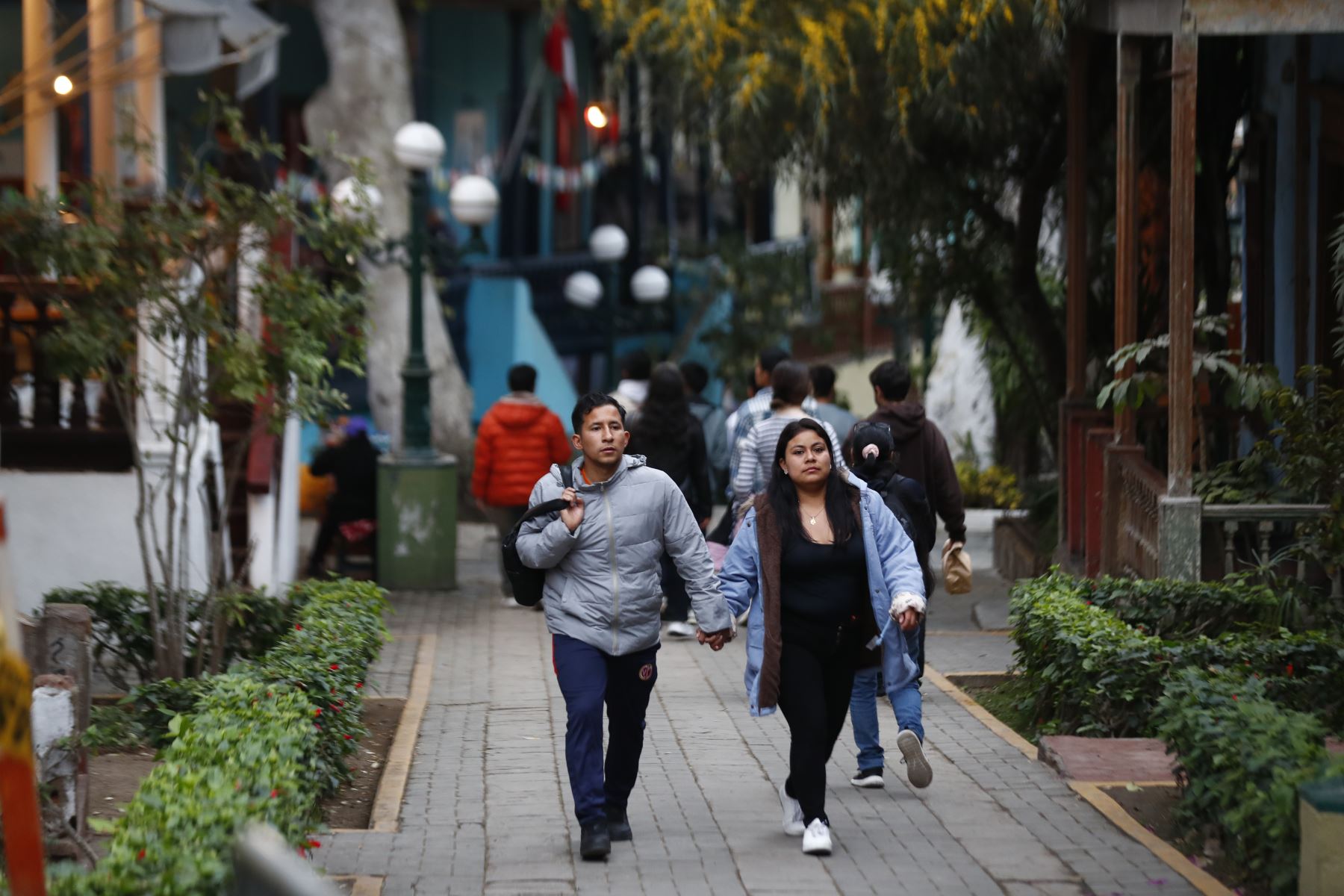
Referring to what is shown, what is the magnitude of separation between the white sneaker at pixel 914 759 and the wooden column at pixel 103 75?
8.05 meters

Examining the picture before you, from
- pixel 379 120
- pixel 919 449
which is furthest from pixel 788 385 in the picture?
pixel 379 120

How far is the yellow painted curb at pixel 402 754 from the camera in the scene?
24.1 ft

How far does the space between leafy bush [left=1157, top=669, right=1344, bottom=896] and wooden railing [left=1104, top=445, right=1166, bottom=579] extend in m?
3.21

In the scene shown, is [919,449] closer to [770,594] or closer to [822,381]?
[822,381]

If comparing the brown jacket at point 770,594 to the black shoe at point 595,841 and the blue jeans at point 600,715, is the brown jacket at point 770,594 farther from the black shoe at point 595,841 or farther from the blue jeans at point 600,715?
the black shoe at point 595,841

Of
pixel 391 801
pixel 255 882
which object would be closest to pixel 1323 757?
pixel 391 801

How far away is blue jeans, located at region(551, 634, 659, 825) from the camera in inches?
262

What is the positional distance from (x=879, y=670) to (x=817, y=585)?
0.62 meters

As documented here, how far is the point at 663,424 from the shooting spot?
11945 mm

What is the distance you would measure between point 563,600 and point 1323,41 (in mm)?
7790

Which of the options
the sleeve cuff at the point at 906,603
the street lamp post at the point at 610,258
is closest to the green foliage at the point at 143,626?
the sleeve cuff at the point at 906,603

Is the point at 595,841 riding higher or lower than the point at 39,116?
lower

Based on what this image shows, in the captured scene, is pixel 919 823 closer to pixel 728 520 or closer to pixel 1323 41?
pixel 728 520

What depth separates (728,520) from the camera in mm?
11836
